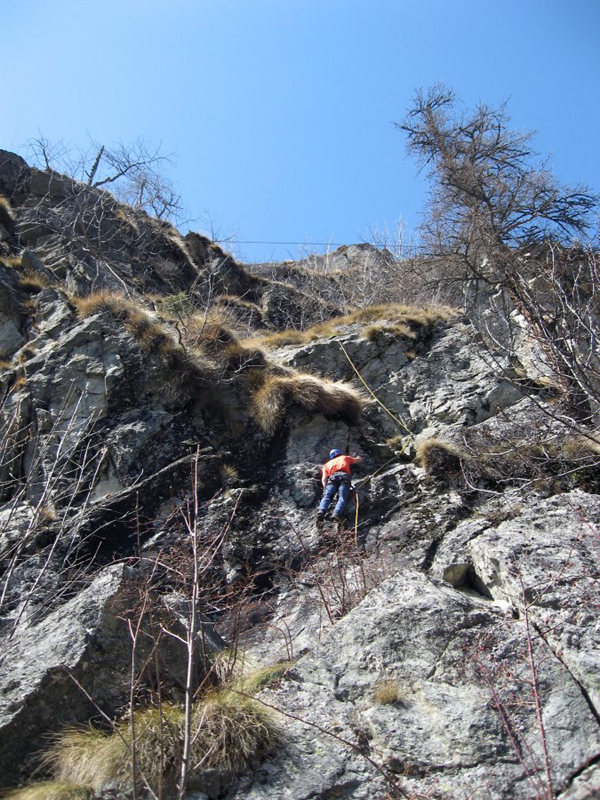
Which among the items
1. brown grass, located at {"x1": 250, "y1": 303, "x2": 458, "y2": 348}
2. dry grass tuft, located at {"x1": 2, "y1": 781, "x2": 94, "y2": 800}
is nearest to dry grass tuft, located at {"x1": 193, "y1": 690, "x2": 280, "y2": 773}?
dry grass tuft, located at {"x1": 2, "y1": 781, "x2": 94, "y2": 800}

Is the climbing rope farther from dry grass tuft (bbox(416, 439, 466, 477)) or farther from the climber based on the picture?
dry grass tuft (bbox(416, 439, 466, 477))

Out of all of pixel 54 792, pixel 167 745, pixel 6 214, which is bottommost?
pixel 54 792

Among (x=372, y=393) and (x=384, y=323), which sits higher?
(x=384, y=323)

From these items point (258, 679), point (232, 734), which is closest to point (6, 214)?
point (258, 679)

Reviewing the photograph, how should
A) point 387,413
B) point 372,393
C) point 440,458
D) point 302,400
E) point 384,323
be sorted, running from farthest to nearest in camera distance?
point 384,323 < point 372,393 < point 387,413 < point 302,400 < point 440,458

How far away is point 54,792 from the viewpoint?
423cm

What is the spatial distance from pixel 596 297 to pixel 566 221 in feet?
29.8

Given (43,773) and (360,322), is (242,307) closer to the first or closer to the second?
(360,322)

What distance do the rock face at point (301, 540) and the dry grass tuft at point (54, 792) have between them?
27 cm

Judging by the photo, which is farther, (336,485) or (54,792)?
(336,485)

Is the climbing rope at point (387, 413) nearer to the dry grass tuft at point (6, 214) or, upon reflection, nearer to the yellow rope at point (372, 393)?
the yellow rope at point (372, 393)

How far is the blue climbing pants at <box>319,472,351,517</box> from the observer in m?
8.35

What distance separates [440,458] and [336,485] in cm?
152

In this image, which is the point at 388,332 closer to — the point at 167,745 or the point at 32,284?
the point at 32,284
